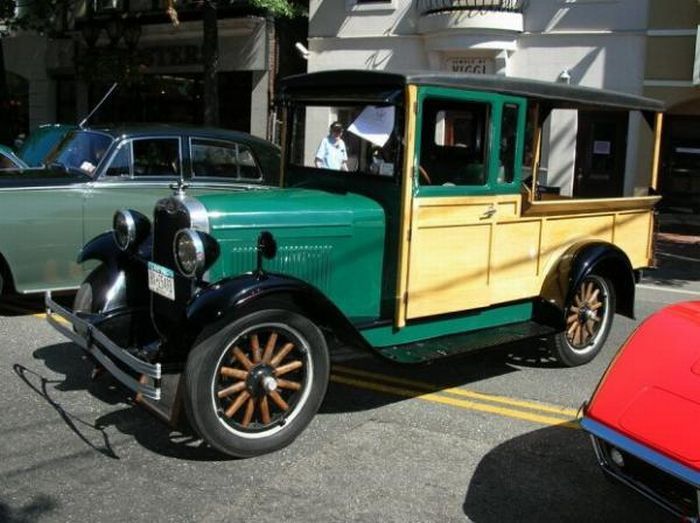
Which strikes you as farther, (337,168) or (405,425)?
(337,168)

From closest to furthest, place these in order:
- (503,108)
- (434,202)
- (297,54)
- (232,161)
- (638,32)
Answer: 1. (434,202)
2. (503,108)
3. (232,161)
4. (638,32)
5. (297,54)

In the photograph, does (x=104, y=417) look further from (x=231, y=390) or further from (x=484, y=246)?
(x=484, y=246)

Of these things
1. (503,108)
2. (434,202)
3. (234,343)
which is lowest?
(234,343)

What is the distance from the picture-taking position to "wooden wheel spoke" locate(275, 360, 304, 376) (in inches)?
164

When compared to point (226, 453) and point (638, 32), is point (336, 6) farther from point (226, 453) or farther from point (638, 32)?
point (226, 453)

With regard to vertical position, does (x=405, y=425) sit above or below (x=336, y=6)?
below

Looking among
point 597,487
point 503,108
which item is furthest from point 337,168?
point 597,487

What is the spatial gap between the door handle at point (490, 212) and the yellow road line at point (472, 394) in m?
1.21

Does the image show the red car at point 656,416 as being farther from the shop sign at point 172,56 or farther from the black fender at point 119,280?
the shop sign at point 172,56

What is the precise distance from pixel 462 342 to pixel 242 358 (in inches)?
65.6

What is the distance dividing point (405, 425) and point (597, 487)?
1192mm

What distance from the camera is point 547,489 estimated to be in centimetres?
384

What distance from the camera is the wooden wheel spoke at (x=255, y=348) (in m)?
4.07

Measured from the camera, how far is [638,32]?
14523 millimetres
